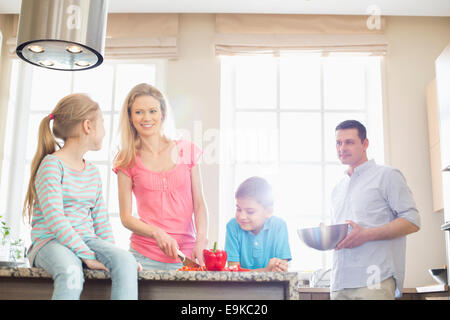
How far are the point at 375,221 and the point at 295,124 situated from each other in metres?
1.81

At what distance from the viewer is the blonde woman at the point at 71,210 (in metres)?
1.26

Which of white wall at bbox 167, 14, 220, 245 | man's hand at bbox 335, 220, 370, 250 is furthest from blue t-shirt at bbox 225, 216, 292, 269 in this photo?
white wall at bbox 167, 14, 220, 245

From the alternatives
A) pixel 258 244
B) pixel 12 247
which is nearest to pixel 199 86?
pixel 12 247

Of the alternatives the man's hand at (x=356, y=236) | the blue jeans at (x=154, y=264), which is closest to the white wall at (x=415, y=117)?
the man's hand at (x=356, y=236)

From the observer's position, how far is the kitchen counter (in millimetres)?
1304

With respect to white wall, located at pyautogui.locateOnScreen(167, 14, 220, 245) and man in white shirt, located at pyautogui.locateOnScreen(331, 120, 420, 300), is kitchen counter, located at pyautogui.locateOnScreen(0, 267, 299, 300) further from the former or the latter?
white wall, located at pyautogui.locateOnScreen(167, 14, 220, 245)

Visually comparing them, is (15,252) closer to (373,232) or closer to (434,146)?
(373,232)

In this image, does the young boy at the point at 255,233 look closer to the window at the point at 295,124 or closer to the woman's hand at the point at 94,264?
the woman's hand at the point at 94,264

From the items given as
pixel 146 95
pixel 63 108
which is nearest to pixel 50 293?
pixel 63 108

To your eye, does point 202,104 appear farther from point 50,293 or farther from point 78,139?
point 50,293

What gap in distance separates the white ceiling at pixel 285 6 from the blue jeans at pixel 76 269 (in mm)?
2453

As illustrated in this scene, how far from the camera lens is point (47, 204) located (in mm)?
1382

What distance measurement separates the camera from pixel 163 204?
1.86 metres
